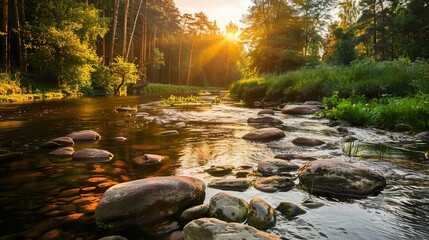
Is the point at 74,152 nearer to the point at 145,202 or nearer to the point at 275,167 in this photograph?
the point at 145,202

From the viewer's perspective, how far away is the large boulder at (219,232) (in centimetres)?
216

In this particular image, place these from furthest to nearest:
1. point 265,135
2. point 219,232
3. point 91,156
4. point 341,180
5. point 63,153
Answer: point 265,135 → point 63,153 → point 91,156 → point 341,180 → point 219,232

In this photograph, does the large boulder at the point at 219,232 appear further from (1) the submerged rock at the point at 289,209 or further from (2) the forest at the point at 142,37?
(2) the forest at the point at 142,37

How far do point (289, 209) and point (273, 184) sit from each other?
0.68m

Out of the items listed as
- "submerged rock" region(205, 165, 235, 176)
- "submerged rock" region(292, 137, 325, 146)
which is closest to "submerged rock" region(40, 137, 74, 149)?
"submerged rock" region(205, 165, 235, 176)

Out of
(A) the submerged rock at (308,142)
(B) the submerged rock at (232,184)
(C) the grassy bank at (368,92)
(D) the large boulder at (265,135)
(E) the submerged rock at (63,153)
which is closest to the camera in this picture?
(B) the submerged rock at (232,184)

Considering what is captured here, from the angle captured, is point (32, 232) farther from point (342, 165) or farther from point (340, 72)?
point (340, 72)

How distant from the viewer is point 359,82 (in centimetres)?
1196

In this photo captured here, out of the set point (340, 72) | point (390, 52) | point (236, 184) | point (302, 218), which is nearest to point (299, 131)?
point (236, 184)

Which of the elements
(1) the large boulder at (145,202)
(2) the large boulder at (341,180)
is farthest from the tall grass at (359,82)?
(1) the large boulder at (145,202)

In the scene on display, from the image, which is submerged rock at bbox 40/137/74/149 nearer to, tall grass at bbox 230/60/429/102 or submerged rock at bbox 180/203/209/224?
submerged rock at bbox 180/203/209/224

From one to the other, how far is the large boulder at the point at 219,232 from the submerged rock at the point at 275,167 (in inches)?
73.0

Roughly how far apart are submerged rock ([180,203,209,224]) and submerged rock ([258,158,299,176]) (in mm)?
1480

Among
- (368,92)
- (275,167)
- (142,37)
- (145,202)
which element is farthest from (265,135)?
(142,37)
